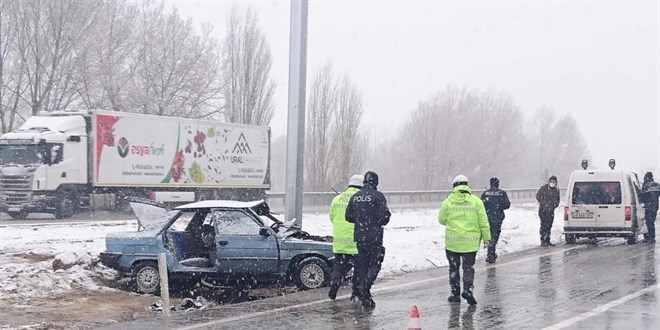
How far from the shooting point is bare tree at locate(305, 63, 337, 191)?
49281 mm

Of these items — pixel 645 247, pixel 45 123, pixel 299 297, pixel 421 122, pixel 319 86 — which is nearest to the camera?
pixel 299 297

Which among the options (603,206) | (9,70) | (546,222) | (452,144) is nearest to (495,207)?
(546,222)

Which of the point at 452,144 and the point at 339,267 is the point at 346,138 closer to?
the point at 452,144

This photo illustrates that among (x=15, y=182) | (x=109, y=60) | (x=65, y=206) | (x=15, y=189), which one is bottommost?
(x=65, y=206)

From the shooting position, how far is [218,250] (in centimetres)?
1224

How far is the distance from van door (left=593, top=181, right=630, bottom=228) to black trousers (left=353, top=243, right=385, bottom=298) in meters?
11.4

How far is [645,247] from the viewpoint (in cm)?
1923

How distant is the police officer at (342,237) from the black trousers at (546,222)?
10485 mm

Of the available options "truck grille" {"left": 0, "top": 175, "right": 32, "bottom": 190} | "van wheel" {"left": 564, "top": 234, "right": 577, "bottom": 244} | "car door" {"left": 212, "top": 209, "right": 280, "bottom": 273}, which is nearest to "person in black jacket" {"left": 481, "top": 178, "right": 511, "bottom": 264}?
"van wheel" {"left": 564, "top": 234, "right": 577, "bottom": 244}

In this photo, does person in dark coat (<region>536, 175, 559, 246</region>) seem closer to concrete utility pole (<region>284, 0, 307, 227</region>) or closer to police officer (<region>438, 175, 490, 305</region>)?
concrete utility pole (<region>284, 0, 307, 227</region>)

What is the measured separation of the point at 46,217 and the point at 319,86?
26.0m

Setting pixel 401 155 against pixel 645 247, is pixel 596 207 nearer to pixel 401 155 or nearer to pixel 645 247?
pixel 645 247

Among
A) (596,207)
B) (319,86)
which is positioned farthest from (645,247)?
(319,86)

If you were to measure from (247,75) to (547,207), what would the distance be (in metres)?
28.9
